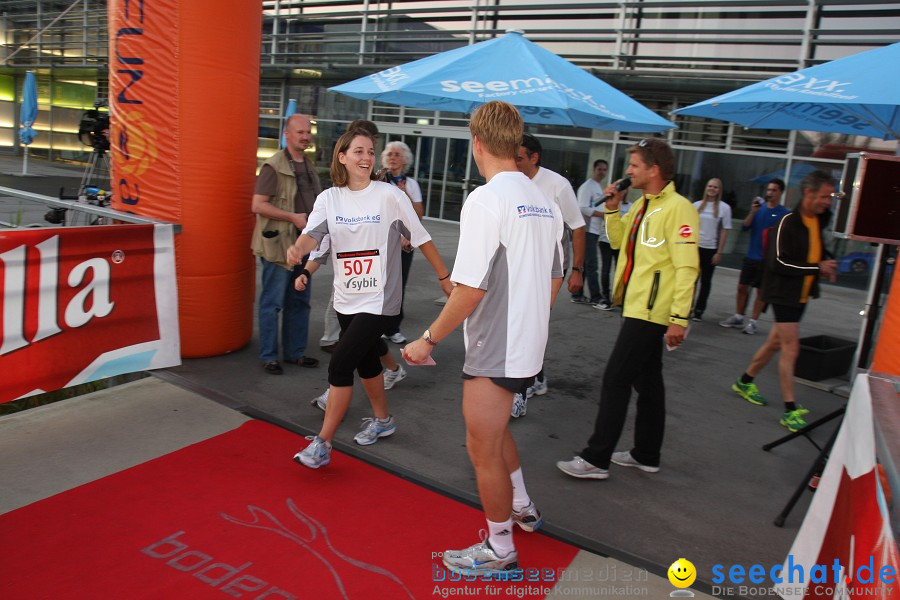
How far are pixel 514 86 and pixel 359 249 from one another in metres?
3.02

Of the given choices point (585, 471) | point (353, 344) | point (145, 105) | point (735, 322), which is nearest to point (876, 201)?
point (585, 471)

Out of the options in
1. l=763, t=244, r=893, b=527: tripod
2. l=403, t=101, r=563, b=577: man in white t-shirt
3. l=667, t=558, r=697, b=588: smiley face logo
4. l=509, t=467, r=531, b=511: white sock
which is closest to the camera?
l=403, t=101, r=563, b=577: man in white t-shirt

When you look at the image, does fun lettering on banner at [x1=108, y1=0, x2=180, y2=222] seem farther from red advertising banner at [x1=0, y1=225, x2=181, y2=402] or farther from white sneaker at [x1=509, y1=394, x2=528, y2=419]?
white sneaker at [x1=509, y1=394, x2=528, y2=419]

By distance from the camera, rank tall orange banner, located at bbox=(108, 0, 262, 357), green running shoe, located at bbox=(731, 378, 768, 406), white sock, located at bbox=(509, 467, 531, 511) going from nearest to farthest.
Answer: white sock, located at bbox=(509, 467, 531, 511)
tall orange banner, located at bbox=(108, 0, 262, 357)
green running shoe, located at bbox=(731, 378, 768, 406)

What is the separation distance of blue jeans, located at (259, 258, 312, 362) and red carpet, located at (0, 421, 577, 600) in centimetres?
162

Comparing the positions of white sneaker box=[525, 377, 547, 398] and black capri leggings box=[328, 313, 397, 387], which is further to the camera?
white sneaker box=[525, 377, 547, 398]

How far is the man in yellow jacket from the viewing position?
12.6 feet

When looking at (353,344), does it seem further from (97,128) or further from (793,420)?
(97,128)

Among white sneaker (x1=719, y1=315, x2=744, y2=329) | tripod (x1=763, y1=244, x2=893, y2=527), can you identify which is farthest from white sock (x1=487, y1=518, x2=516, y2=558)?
white sneaker (x1=719, y1=315, x2=744, y2=329)

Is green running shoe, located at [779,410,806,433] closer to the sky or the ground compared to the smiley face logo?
closer to the sky

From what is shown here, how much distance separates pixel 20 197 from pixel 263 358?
2.13 meters

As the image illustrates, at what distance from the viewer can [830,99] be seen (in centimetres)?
473

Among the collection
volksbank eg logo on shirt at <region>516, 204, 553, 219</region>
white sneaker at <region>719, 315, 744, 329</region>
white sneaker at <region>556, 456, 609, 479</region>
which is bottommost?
white sneaker at <region>556, 456, 609, 479</region>

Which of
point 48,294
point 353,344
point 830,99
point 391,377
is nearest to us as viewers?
point 353,344
